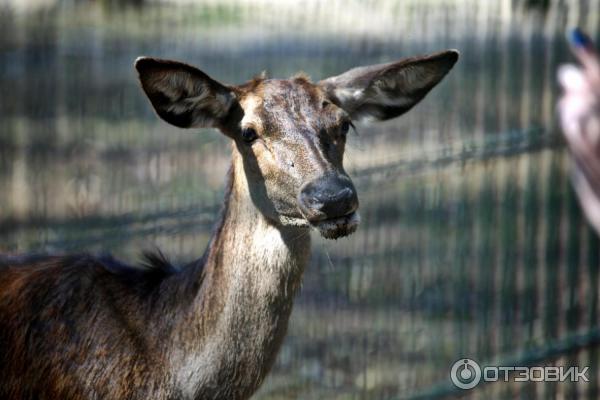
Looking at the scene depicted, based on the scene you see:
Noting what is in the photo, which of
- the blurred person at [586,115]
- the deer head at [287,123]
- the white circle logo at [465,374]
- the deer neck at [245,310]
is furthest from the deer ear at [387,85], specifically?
the white circle logo at [465,374]

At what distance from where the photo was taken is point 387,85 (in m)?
5.29

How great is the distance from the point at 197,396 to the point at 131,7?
3241mm

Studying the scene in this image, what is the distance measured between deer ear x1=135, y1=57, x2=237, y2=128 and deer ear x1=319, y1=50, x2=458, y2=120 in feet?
1.69

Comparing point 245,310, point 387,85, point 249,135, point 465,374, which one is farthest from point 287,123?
point 465,374

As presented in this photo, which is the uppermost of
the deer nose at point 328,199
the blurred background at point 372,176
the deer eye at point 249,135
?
the deer eye at point 249,135

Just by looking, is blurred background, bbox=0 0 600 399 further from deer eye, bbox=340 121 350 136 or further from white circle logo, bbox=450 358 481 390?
deer eye, bbox=340 121 350 136

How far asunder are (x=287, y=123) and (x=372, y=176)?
3.06 m

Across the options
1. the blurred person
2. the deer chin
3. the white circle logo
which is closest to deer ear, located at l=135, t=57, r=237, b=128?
the deer chin

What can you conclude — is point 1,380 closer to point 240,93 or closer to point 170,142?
point 240,93

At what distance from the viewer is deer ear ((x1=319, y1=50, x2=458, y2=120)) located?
17.0 ft

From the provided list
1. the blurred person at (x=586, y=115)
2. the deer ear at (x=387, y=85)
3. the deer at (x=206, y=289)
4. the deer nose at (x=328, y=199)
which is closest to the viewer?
the blurred person at (x=586, y=115)

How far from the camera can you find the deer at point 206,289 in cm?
470

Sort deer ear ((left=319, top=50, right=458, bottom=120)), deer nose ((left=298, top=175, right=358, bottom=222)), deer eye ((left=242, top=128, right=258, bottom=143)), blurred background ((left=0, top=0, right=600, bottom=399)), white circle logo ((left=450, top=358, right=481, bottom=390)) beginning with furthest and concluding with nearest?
white circle logo ((left=450, top=358, right=481, bottom=390)) < blurred background ((left=0, top=0, right=600, bottom=399)) < deer ear ((left=319, top=50, right=458, bottom=120)) < deer eye ((left=242, top=128, right=258, bottom=143)) < deer nose ((left=298, top=175, right=358, bottom=222))

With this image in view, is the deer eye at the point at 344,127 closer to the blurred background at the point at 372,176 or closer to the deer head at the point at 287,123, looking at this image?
the deer head at the point at 287,123
